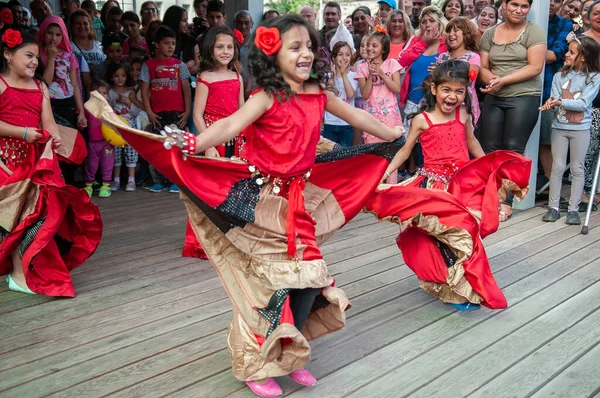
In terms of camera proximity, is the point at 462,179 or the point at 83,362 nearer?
the point at 83,362

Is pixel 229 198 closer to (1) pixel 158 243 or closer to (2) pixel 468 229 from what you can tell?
(2) pixel 468 229

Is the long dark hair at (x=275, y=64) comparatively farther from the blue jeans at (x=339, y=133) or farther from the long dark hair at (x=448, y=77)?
the blue jeans at (x=339, y=133)

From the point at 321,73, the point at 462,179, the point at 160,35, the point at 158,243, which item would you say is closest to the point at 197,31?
the point at 160,35

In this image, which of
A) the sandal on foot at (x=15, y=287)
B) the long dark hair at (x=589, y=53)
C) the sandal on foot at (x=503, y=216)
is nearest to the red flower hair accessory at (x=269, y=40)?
the sandal on foot at (x=15, y=287)

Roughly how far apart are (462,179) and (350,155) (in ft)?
3.46

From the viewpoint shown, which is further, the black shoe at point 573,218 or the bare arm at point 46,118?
the black shoe at point 573,218

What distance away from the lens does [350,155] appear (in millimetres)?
3236

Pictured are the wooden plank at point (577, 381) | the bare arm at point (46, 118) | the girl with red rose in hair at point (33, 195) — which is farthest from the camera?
the bare arm at point (46, 118)

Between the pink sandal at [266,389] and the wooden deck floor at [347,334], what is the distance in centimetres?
7

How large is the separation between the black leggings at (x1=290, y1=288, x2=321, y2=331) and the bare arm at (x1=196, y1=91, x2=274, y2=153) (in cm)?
70

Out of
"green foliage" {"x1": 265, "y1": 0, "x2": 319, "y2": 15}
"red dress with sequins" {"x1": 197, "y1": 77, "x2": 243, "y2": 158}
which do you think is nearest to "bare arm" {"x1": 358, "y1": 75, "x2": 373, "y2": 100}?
"red dress with sequins" {"x1": 197, "y1": 77, "x2": 243, "y2": 158}

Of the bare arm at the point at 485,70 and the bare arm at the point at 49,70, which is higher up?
the bare arm at the point at 49,70

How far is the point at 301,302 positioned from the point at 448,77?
1.84 meters

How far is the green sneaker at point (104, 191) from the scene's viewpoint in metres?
6.88
